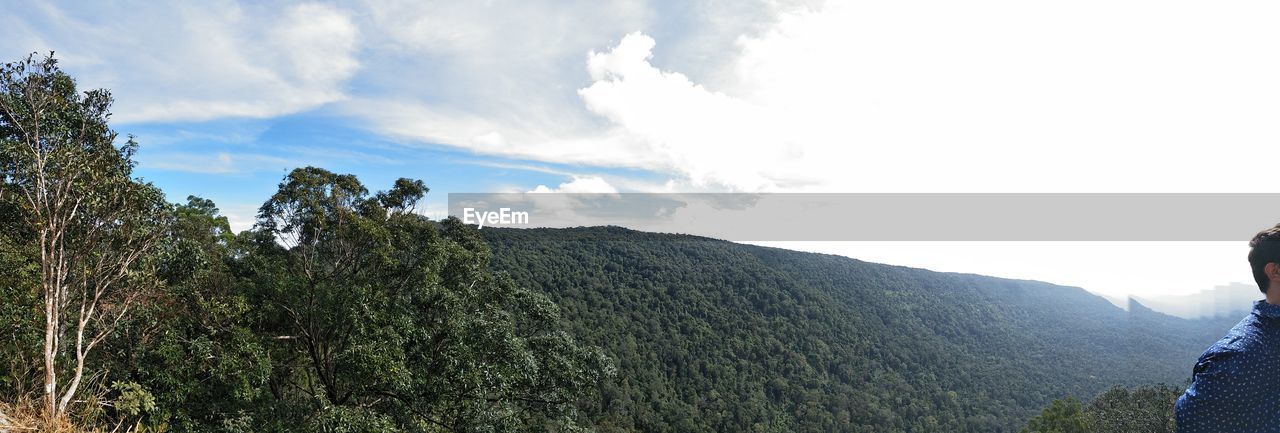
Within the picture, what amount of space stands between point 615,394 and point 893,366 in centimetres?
6026

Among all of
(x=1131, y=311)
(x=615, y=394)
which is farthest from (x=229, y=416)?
(x=1131, y=311)

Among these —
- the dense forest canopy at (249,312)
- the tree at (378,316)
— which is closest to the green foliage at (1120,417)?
the dense forest canopy at (249,312)

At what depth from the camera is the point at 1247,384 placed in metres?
1.81

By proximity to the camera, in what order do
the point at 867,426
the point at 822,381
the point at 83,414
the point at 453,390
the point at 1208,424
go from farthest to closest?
the point at 822,381 → the point at 867,426 → the point at 453,390 → the point at 83,414 → the point at 1208,424

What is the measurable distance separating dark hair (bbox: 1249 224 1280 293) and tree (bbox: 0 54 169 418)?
375 inches

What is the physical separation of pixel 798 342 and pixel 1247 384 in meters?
102

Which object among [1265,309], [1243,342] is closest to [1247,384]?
[1243,342]

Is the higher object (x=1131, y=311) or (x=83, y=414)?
(x=83, y=414)

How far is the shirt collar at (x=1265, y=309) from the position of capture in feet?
5.95

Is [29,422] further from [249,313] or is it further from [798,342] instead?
[798,342]

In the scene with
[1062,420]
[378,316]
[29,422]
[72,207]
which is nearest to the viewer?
[29,422]

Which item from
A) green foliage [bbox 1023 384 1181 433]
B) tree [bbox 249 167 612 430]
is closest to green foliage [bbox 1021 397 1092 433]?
green foliage [bbox 1023 384 1181 433]

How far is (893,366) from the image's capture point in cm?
9875

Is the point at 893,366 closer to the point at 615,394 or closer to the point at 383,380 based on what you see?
the point at 615,394
